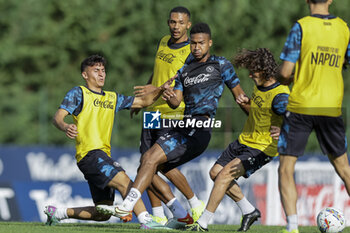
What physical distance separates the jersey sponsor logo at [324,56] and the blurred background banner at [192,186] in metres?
7.37

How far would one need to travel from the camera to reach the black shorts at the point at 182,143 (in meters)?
8.43

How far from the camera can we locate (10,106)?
77.1ft

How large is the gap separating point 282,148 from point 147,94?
2465 millimetres

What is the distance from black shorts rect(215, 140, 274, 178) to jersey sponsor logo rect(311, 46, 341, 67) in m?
2.05

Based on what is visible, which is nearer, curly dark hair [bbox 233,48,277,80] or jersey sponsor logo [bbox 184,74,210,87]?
jersey sponsor logo [bbox 184,74,210,87]

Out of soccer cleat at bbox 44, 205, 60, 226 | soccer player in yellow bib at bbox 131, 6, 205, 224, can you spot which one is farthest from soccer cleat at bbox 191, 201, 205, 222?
soccer cleat at bbox 44, 205, 60, 226

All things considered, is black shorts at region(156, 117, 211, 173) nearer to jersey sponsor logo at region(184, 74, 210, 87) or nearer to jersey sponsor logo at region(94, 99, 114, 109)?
jersey sponsor logo at region(184, 74, 210, 87)

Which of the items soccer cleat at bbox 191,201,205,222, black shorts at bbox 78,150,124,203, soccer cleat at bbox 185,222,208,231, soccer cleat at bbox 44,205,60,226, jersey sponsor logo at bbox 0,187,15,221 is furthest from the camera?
jersey sponsor logo at bbox 0,187,15,221

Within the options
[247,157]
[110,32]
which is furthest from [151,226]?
[110,32]

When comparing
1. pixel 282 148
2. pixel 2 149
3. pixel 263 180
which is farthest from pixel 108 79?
pixel 282 148

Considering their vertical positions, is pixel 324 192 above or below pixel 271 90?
below

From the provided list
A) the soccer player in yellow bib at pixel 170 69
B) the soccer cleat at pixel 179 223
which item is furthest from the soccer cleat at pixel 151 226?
the soccer player in yellow bib at pixel 170 69

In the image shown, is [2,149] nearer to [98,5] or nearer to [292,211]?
[292,211]

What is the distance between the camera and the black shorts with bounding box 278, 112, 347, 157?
721 cm
